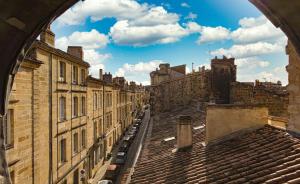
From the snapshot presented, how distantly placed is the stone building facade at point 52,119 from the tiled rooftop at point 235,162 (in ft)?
16.8

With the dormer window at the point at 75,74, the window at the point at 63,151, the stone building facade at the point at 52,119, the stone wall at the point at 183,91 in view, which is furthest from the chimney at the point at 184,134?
the stone wall at the point at 183,91

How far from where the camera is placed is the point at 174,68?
49.1 m

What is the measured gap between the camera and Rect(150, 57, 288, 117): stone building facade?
18797mm

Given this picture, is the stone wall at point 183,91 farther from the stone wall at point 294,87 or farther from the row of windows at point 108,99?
the stone wall at point 294,87

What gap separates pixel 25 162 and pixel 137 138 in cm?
2825

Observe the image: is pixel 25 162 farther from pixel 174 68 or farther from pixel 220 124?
pixel 174 68

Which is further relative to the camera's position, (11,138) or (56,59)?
(56,59)

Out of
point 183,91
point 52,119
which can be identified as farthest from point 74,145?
point 183,91

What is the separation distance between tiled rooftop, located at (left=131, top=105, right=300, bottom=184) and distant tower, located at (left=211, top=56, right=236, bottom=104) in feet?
44.4

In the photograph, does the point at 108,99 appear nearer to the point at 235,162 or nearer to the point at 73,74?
the point at 73,74

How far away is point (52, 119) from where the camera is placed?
1677cm

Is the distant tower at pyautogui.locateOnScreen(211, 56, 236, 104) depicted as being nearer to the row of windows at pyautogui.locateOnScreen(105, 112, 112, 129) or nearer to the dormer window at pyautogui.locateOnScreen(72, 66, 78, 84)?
the dormer window at pyautogui.locateOnScreen(72, 66, 78, 84)

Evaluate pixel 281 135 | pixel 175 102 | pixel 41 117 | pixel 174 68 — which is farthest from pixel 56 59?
pixel 174 68

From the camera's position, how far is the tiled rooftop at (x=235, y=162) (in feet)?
23.8
